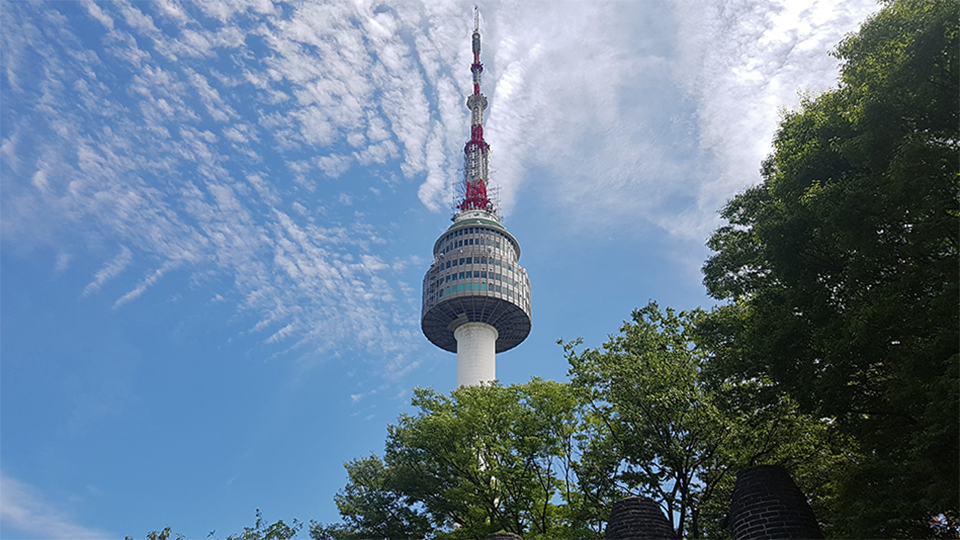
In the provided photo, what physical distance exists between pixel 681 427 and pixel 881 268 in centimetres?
1000

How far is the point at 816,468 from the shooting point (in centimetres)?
2162

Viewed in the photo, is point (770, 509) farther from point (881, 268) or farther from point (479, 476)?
point (479, 476)

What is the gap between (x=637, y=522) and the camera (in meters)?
16.5

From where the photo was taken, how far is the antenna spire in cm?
9519

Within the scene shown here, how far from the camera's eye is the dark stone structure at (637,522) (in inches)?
641

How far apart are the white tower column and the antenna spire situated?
17.5m

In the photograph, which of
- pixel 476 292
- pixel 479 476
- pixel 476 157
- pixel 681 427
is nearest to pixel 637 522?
pixel 681 427

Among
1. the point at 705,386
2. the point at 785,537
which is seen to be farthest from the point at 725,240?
the point at 785,537

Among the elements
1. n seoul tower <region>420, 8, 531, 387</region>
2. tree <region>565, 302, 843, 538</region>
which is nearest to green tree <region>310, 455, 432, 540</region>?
tree <region>565, 302, 843, 538</region>

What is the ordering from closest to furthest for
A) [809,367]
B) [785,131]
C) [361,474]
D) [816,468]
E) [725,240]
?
1. [809,367]
2. [785,131]
3. [816,468]
4. [725,240]
5. [361,474]

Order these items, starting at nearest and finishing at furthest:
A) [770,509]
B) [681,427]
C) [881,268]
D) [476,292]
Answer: [770,509], [881,268], [681,427], [476,292]

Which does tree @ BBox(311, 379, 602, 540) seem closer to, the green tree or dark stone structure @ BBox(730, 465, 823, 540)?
the green tree

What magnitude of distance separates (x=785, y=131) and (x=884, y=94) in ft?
17.2

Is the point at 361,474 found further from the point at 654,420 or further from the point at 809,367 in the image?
the point at 809,367
